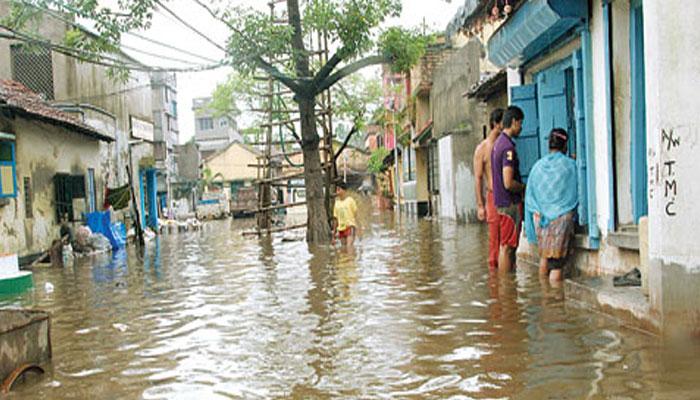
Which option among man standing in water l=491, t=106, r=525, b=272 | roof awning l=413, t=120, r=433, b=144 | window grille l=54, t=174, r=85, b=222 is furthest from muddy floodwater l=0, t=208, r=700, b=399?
roof awning l=413, t=120, r=433, b=144

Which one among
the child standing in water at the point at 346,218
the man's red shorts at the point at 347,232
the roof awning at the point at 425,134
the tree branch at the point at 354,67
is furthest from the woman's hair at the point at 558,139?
the roof awning at the point at 425,134

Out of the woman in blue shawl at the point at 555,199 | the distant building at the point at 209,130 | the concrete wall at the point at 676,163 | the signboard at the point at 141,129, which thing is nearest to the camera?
the concrete wall at the point at 676,163

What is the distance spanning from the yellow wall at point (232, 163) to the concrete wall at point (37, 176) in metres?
47.1

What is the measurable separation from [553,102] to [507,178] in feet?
6.03

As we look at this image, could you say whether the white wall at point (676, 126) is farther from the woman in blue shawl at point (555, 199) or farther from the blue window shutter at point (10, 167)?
the blue window shutter at point (10, 167)

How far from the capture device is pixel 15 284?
11.0 metres

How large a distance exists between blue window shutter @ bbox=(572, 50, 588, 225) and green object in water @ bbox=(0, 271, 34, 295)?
27.2 ft

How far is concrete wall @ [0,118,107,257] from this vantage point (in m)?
16.5

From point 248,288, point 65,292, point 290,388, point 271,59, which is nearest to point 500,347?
point 290,388

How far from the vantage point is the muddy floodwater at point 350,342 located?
4535 mm

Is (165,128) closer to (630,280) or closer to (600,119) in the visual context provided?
(600,119)

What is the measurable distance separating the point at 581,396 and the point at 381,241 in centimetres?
1330

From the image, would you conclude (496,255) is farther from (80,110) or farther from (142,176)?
(142,176)

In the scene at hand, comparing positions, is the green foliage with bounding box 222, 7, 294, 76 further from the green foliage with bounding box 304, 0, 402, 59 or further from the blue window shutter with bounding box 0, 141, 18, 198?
the blue window shutter with bounding box 0, 141, 18, 198
